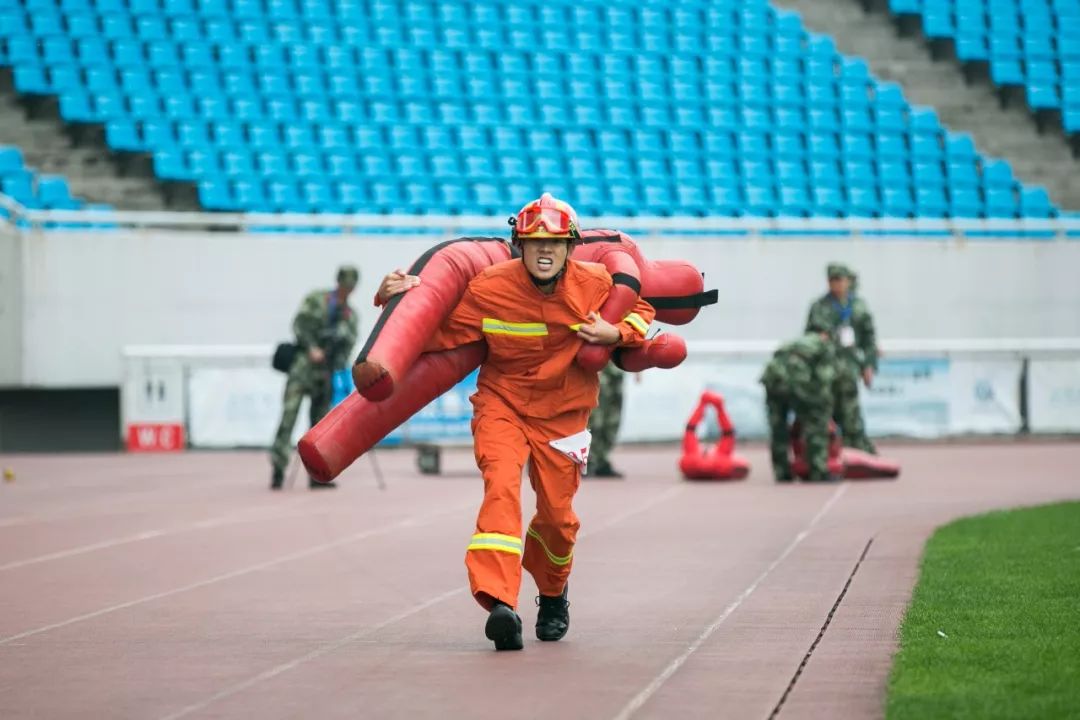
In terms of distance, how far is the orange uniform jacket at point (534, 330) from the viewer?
27.6ft

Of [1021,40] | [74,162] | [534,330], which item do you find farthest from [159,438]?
[534,330]

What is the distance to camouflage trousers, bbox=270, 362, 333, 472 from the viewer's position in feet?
64.3

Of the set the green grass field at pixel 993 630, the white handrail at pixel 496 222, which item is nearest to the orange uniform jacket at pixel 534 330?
the green grass field at pixel 993 630

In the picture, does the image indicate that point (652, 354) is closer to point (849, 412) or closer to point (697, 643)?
point (697, 643)

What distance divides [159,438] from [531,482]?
728 inches

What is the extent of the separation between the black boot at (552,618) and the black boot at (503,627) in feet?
1.34

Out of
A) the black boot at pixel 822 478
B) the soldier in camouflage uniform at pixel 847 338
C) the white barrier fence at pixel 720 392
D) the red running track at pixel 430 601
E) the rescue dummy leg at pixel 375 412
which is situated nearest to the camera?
the red running track at pixel 430 601

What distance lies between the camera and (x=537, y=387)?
8.52 meters

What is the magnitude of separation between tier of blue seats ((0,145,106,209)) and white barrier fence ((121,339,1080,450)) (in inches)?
107

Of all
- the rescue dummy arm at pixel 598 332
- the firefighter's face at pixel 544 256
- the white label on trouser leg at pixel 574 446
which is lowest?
the white label on trouser leg at pixel 574 446

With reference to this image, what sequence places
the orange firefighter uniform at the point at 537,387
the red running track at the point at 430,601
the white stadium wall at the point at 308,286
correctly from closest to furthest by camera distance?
the red running track at the point at 430,601 → the orange firefighter uniform at the point at 537,387 → the white stadium wall at the point at 308,286

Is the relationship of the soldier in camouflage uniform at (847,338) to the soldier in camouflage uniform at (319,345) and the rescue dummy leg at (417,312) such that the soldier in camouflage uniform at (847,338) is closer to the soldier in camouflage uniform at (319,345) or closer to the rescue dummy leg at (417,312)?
the soldier in camouflage uniform at (319,345)

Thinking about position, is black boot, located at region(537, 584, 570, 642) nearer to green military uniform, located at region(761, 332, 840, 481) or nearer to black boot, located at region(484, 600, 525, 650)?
black boot, located at region(484, 600, 525, 650)

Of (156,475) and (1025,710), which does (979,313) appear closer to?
(156,475)
